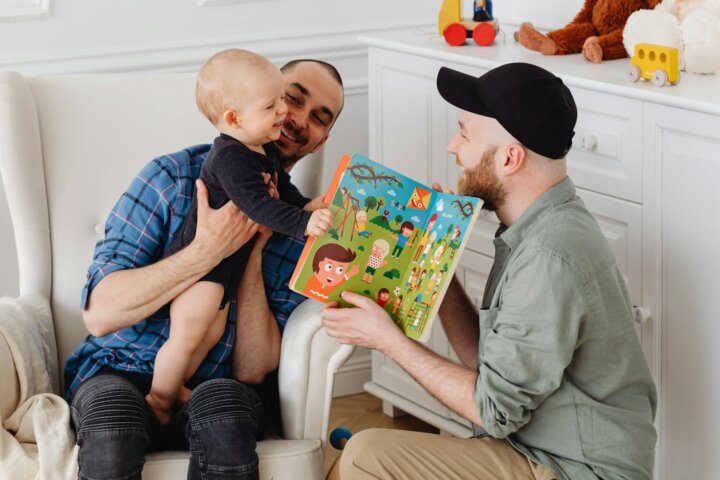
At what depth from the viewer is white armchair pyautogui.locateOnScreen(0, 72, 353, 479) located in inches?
81.1

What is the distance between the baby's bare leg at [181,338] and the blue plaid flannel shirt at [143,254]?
0.06 meters

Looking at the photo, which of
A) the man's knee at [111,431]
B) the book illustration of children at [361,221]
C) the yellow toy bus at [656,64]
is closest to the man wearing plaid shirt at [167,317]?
the man's knee at [111,431]

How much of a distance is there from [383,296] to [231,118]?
0.39m

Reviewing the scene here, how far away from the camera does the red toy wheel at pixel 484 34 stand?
2289 millimetres

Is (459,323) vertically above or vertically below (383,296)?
below

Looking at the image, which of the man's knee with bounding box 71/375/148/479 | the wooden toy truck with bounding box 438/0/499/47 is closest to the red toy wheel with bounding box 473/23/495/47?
the wooden toy truck with bounding box 438/0/499/47

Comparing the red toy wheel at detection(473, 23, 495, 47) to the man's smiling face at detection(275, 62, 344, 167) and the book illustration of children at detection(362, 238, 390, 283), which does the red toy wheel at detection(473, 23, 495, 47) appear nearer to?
the man's smiling face at detection(275, 62, 344, 167)

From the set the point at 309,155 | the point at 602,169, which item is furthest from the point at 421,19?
the point at 602,169

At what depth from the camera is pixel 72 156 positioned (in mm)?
2115

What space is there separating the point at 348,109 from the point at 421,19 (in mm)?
340

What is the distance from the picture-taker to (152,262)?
1.87 metres

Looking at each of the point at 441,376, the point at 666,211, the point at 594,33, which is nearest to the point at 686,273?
the point at 666,211

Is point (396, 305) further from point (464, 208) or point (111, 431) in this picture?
point (111, 431)

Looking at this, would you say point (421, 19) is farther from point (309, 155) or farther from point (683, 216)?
point (683, 216)
